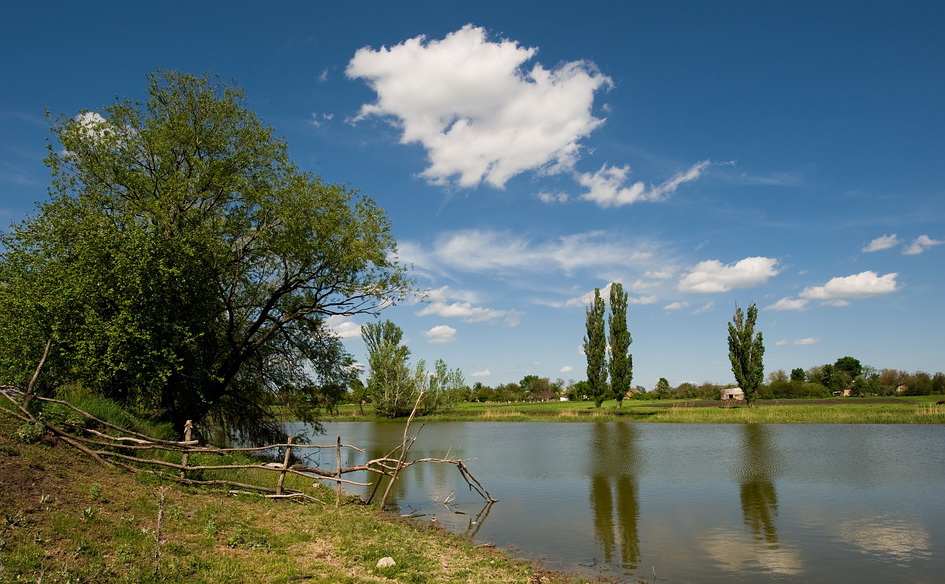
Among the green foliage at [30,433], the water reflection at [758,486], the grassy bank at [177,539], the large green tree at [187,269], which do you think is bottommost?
the water reflection at [758,486]

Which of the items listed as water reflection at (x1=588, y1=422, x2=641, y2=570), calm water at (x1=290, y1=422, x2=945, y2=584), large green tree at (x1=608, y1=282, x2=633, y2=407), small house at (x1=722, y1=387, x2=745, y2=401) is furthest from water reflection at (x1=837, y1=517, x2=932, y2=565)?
small house at (x1=722, y1=387, x2=745, y2=401)

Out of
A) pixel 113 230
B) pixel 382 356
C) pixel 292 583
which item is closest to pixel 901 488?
pixel 292 583

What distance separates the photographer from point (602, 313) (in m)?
68.2

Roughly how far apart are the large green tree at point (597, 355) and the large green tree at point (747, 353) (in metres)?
13.9

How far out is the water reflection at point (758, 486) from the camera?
15.4m

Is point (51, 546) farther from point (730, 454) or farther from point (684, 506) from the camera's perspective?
point (730, 454)

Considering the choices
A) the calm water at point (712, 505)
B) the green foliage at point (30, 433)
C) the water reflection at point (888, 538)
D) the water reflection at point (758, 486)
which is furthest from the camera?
the water reflection at point (758, 486)

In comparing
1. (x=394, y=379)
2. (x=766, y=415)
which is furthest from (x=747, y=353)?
(x=394, y=379)

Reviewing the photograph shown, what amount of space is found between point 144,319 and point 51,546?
11.1m

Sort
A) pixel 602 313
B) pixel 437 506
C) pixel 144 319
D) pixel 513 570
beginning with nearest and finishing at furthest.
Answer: pixel 513 570 < pixel 144 319 < pixel 437 506 < pixel 602 313

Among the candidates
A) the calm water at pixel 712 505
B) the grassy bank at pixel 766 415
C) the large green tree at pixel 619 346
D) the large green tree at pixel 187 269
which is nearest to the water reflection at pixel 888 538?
the calm water at pixel 712 505

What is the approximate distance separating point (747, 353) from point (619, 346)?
13557mm

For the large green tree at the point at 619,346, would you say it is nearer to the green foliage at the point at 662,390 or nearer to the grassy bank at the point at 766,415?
the grassy bank at the point at 766,415

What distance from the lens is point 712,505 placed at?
1831cm
